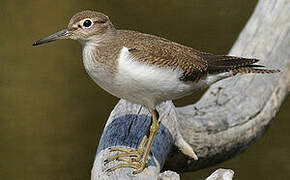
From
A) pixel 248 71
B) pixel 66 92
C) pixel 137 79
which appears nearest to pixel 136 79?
pixel 137 79

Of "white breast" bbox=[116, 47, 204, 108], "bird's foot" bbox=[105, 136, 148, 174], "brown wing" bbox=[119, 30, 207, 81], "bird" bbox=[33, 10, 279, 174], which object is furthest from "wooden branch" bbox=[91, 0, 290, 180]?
"brown wing" bbox=[119, 30, 207, 81]

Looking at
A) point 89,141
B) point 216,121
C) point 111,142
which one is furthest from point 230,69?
point 89,141

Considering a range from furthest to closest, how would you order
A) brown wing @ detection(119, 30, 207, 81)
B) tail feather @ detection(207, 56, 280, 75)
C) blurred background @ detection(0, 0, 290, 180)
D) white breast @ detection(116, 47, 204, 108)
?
1. blurred background @ detection(0, 0, 290, 180)
2. tail feather @ detection(207, 56, 280, 75)
3. brown wing @ detection(119, 30, 207, 81)
4. white breast @ detection(116, 47, 204, 108)

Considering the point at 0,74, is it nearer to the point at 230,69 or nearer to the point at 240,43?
the point at 240,43

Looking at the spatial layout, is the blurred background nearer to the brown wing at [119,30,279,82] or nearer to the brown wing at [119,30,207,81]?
Result: the brown wing at [119,30,279,82]

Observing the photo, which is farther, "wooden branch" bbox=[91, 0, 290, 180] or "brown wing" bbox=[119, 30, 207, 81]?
"wooden branch" bbox=[91, 0, 290, 180]

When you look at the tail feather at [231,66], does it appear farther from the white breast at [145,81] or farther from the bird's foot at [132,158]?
the bird's foot at [132,158]
